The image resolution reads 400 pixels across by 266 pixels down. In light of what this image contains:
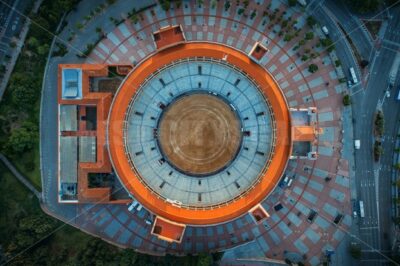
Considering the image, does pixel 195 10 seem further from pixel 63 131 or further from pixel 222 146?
pixel 63 131

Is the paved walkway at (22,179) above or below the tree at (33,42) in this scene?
below

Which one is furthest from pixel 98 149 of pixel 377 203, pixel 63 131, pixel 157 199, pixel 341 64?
pixel 377 203

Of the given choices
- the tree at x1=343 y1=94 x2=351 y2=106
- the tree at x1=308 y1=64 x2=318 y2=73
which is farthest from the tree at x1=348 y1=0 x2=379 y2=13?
the tree at x1=343 y1=94 x2=351 y2=106

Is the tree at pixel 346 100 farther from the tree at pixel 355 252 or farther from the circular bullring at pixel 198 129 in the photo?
the tree at pixel 355 252

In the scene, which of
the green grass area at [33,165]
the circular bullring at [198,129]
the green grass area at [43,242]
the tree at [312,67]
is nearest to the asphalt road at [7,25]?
the green grass area at [33,165]

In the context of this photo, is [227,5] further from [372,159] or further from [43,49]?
[372,159]

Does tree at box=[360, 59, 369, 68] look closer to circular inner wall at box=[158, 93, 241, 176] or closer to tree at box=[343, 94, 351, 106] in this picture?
tree at box=[343, 94, 351, 106]

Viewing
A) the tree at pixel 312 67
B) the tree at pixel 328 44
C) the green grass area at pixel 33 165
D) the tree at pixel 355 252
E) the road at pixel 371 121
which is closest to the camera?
the tree at pixel 355 252
